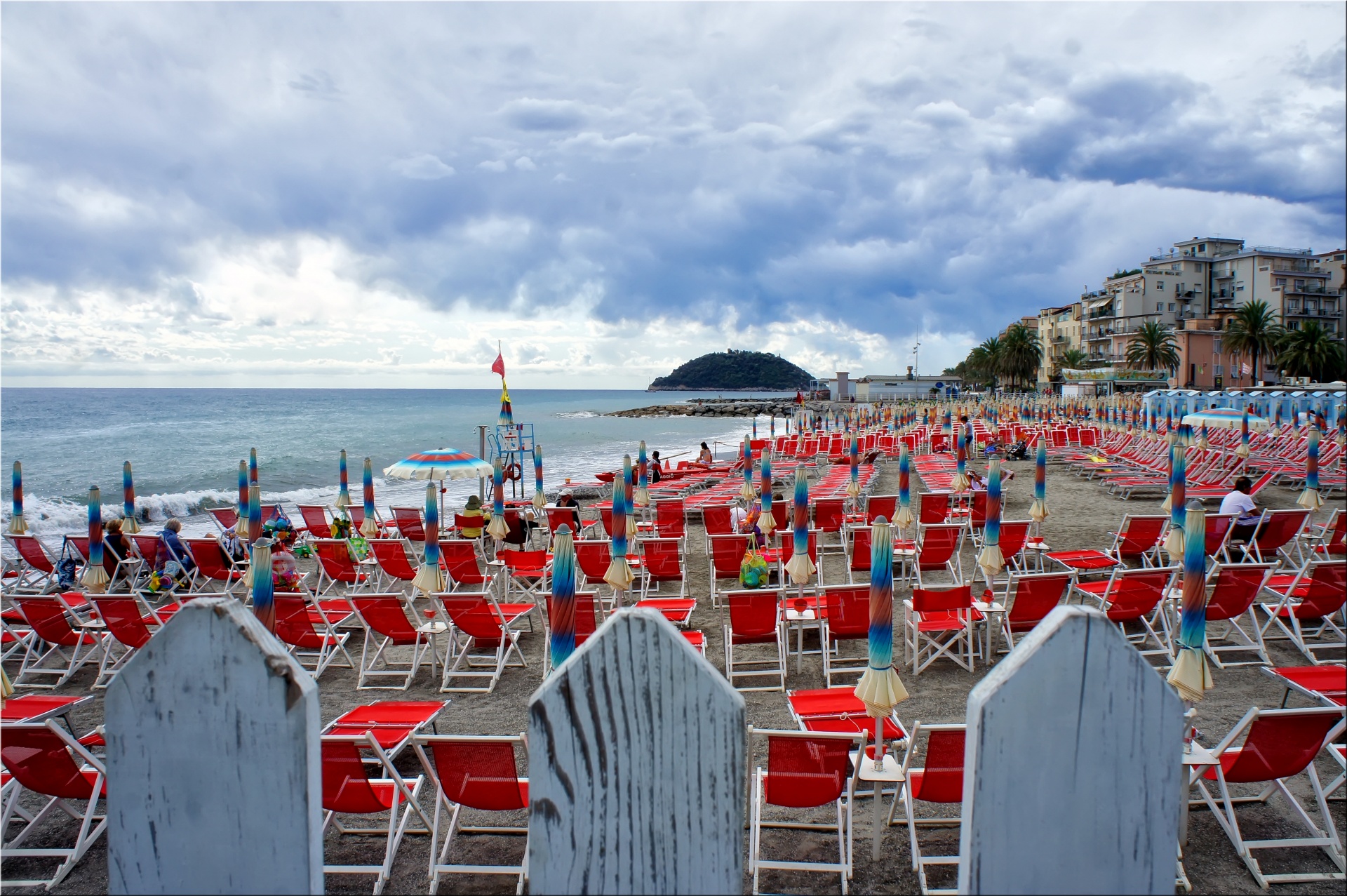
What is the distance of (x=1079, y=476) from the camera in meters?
17.2

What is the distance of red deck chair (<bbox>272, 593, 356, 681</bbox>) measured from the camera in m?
5.73

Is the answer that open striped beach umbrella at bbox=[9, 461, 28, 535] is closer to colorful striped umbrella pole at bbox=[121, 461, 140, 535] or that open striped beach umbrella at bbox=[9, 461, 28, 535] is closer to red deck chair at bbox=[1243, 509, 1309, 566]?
colorful striped umbrella pole at bbox=[121, 461, 140, 535]

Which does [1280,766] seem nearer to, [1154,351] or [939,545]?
[939,545]

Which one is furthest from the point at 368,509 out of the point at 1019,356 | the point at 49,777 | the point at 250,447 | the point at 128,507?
the point at 1019,356

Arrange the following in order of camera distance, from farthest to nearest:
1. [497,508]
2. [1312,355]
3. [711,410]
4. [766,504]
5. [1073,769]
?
[711,410] → [1312,355] → [497,508] → [766,504] → [1073,769]

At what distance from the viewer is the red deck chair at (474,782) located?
3.06 metres

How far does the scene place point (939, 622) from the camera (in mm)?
5590

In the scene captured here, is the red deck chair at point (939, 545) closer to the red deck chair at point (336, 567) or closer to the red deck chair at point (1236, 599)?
the red deck chair at point (1236, 599)

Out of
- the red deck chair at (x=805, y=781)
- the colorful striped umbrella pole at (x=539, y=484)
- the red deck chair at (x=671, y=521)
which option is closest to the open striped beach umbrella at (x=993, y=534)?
the red deck chair at (x=805, y=781)

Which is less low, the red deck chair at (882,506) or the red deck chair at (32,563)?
the red deck chair at (882,506)

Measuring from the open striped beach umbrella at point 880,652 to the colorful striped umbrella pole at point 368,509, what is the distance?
739 cm

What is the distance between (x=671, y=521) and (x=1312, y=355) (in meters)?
56.6

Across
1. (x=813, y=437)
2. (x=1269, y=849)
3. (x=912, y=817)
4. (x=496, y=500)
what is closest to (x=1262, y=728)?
(x=1269, y=849)

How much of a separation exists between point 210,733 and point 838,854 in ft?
9.38
